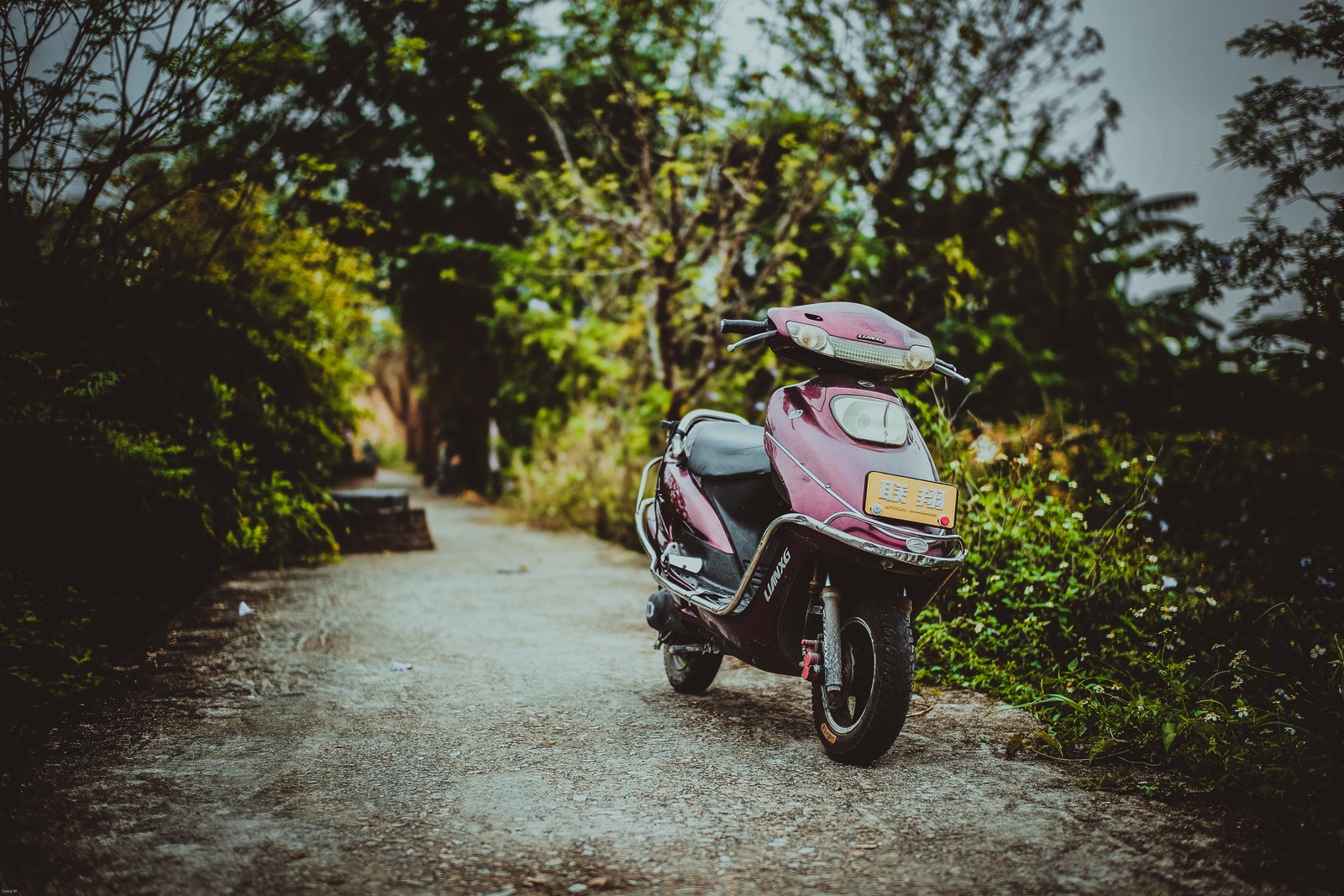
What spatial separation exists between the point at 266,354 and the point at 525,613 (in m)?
2.68

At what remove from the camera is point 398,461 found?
29.1 metres

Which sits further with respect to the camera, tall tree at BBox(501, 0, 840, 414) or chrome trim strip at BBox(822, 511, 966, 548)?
tall tree at BBox(501, 0, 840, 414)

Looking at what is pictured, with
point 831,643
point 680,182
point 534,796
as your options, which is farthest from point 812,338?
point 680,182

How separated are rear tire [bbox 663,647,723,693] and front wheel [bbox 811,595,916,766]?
75 centimetres

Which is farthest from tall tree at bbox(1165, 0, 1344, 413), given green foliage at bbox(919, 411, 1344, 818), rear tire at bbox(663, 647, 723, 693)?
rear tire at bbox(663, 647, 723, 693)

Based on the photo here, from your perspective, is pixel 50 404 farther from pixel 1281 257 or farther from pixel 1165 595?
pixel 1281 257

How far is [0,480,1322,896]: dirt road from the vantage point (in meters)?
2.30

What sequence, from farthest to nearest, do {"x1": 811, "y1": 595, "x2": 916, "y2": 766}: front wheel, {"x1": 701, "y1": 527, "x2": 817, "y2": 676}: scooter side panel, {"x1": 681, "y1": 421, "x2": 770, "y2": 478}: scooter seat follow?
{"x1": 681, "y1": 421, "x2": 770, "y2": 478}: scooter seat, {"x1": 701, "y1": 527, "x2": 817, "y2": 676}: scooter side panel, {"x1": 811, "y1": 595, "x2": 916, "y2": 766}: front wheel

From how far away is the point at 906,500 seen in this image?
3016 millimetres

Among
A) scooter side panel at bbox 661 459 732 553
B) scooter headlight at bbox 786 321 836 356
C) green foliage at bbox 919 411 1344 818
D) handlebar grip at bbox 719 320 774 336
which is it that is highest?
handlebar grip at bbox 719 320 774 336

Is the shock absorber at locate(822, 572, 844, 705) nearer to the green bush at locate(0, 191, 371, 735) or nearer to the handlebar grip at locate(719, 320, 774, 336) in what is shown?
the handlebar grip at locate(719, 320, 774, 336)

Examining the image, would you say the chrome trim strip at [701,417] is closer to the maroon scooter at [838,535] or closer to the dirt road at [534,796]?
the maroon scooter at [838,535]

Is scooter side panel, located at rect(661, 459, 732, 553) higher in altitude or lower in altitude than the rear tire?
higher

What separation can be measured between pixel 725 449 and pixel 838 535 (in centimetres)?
101
